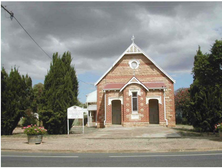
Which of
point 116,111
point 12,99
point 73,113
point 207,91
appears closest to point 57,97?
point 73,113

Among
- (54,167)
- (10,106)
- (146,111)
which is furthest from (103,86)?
(54,167)

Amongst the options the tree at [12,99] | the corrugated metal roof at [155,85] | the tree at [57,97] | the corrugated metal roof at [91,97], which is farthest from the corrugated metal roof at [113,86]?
the corrugated metal roof at [91,97]

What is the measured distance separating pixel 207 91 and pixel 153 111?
964 cm

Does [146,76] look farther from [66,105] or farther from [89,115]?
[89,115]

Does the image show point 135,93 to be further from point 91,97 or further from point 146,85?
point 91,97

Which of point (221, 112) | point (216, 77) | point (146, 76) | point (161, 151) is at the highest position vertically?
point (146, 76)

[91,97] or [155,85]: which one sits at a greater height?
[155,85]

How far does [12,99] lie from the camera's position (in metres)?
18.8

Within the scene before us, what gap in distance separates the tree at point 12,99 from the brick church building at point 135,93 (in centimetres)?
880

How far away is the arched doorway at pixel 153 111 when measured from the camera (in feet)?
86.5

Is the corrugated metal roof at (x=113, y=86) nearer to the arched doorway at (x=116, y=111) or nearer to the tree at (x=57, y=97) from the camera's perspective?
the arched doorway at (x=116, y=111)

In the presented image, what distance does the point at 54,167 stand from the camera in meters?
7.47

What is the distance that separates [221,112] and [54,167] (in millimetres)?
13739

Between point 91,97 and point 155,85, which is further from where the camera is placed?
point 91,97
